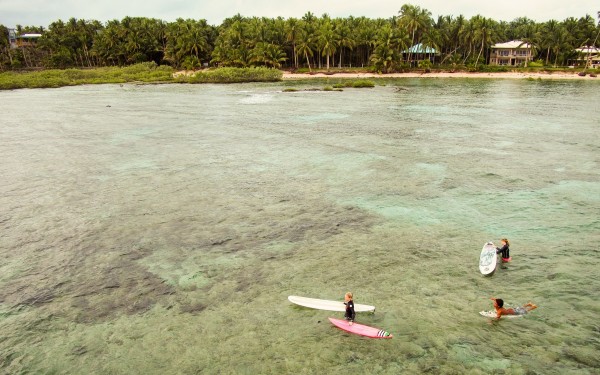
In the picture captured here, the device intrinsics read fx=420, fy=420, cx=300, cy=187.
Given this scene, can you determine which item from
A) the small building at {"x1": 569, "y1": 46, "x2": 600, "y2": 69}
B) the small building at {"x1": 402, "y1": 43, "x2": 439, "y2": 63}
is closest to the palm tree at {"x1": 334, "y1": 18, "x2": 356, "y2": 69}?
the small building at {"x1": 402, "y1": 43, "x2": 439, "y2": 63}

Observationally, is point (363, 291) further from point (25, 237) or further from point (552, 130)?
point (552, 130)

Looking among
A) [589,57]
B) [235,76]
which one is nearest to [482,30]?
[589,57]

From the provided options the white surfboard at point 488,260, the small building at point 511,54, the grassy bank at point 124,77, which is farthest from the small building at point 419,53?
the white surfboard at point 488,260

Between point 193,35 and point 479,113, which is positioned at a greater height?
point 193,35

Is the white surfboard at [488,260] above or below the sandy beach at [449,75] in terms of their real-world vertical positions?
below

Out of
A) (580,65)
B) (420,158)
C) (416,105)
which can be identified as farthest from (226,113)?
(580,65)

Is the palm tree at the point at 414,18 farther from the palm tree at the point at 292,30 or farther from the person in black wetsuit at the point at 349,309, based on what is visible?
the person in black wetsuit at the point at 349,309
